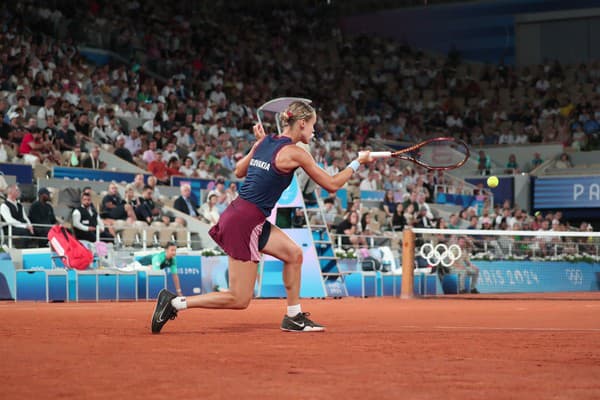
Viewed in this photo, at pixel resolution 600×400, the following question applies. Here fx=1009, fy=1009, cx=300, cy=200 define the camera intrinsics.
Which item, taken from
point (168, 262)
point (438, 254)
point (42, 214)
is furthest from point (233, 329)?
point (438, 254)

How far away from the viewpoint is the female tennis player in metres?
8.71

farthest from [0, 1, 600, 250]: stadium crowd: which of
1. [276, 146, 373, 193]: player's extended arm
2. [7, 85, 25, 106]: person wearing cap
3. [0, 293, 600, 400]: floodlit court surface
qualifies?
[276, 146, 373, 193]: player's extended arm

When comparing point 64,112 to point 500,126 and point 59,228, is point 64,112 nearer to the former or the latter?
point 59,228

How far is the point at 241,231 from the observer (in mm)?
8789

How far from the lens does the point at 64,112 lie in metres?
22.8

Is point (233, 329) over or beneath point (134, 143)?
beneath

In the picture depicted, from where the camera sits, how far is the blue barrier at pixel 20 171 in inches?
760

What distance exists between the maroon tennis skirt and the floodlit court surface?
72cm

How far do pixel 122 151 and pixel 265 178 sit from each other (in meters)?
14.5

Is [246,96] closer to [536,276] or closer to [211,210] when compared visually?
[211,210]

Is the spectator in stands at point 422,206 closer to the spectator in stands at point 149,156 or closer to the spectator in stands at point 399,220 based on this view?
the spectator in stands at point 399,220

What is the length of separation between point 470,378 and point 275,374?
1072 mm

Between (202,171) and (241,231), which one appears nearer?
(241,231)

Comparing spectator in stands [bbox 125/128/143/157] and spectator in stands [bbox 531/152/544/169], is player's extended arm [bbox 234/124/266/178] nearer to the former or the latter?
spectator in stands [bbox 125/128/143/157]
